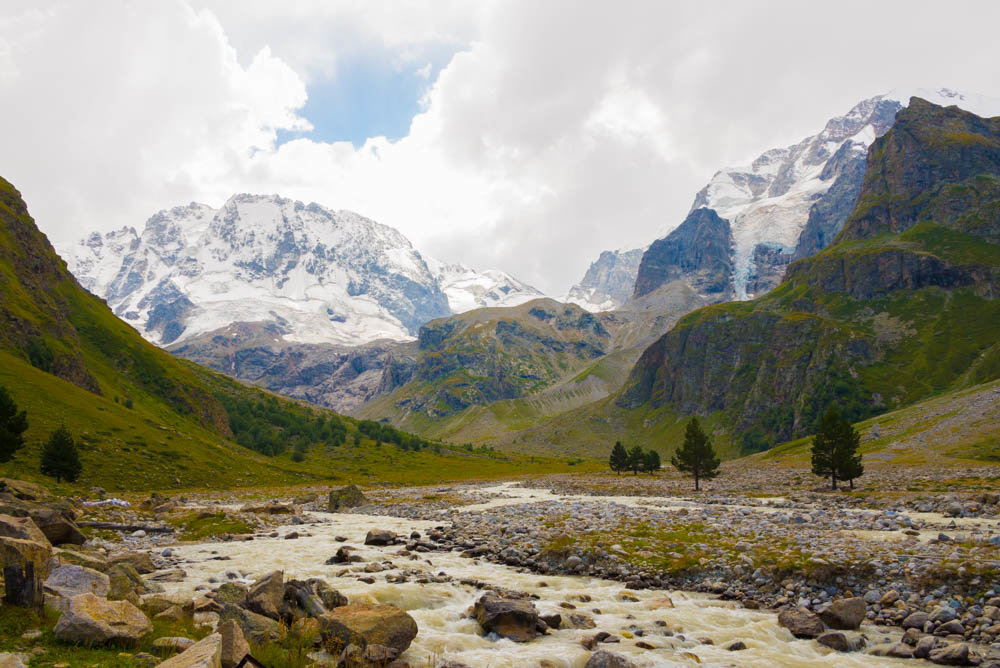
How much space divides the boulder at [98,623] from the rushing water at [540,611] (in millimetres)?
7141

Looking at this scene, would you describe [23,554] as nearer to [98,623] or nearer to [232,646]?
[98,623]

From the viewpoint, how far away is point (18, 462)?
58844mm

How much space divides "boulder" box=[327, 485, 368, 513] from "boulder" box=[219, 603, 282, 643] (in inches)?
2003

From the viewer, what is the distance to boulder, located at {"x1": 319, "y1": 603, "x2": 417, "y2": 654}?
A: 1496 cm

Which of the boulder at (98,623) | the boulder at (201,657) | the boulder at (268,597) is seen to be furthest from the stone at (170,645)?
the boulder at (268,597)

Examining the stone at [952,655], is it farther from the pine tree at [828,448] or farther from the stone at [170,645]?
the pine tree at [828,448]

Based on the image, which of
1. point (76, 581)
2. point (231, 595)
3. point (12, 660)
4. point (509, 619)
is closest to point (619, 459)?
point (509, 619)

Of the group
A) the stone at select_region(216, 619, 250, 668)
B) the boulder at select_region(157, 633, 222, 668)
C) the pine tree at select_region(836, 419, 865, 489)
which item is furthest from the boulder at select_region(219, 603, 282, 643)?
the pine tree at select_region(836, 419, 865, 489)

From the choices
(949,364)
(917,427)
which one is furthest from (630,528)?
(949,364)

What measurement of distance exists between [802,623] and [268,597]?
18.7 m

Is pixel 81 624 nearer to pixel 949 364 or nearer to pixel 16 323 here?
pixel 16 323

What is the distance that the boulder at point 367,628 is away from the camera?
14962 millimetres

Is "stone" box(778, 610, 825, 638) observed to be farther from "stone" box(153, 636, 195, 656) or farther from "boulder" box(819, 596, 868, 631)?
"stone" box(153, 636, 195, 656)

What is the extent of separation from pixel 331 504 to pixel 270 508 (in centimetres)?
1082
